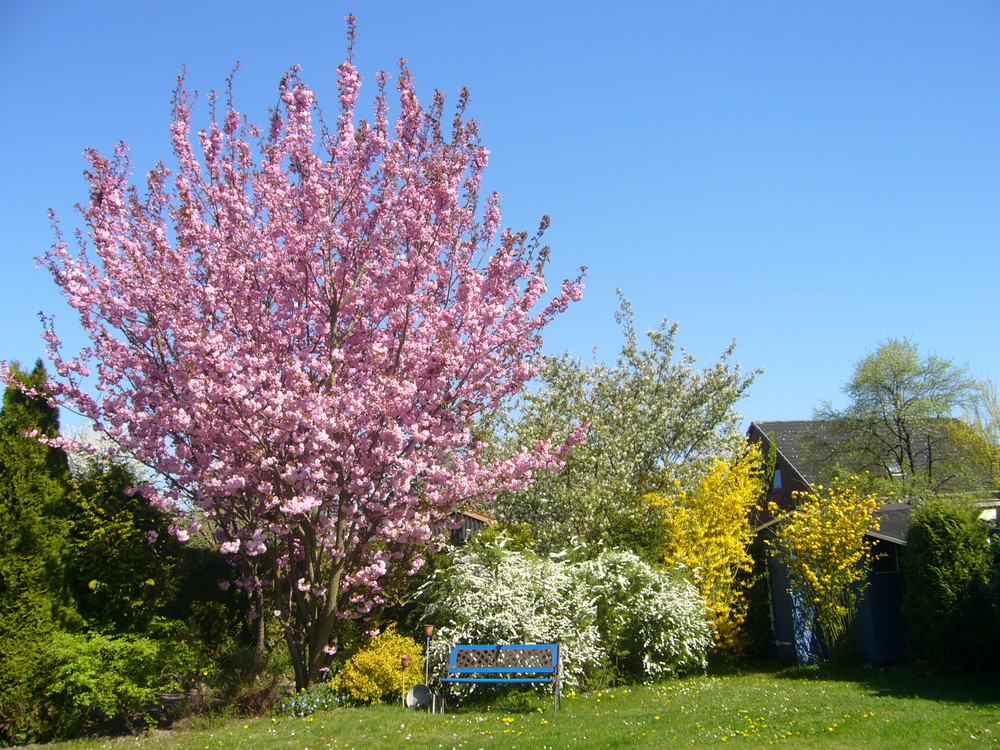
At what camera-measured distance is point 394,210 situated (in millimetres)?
9867

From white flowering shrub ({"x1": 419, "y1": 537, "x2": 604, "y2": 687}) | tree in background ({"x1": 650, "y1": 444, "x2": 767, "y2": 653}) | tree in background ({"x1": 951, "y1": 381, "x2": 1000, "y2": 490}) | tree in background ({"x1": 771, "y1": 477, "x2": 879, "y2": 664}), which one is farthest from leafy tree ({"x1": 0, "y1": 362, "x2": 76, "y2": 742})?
tree in background ({"x1": 951, "y1": 381, "x2": 1000, "y2": 490})

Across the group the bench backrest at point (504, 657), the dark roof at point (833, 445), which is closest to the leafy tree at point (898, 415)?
the dark roof at point (833, 445)

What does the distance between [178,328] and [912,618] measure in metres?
10.9

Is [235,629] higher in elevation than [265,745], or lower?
higher

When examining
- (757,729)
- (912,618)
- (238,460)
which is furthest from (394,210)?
(912,618)

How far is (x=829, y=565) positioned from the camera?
1218cm

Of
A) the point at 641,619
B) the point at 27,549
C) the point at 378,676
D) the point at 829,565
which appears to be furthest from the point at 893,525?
the point at 27,549

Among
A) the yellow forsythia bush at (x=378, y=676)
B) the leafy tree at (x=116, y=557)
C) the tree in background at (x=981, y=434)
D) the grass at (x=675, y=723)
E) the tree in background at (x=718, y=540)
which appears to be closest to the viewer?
the grass at (x=675, y=723)

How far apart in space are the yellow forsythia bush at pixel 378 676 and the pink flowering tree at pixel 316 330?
18.7 inches

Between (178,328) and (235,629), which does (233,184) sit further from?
(235,629)

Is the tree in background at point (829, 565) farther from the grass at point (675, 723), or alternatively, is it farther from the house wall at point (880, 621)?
the grass at point (675, 723)

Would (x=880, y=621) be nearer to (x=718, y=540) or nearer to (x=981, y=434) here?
(x=718, y=540)

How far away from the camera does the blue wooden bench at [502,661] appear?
9.34 meters

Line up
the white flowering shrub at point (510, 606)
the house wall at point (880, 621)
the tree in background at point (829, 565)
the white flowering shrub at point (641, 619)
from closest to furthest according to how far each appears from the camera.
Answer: the white flowering shrub at point (510, 606)
the white flowering shrub at point (641, 619)
the tree in background at point (829, 565)
the house wall at point (880, 621)
